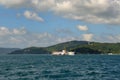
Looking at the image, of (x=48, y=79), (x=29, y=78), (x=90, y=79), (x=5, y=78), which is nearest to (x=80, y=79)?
(x=90, y=79)

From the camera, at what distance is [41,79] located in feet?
251

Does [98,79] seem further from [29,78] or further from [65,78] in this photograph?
[29,78]

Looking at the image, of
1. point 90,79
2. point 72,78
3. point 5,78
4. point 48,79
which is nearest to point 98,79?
point 90,79

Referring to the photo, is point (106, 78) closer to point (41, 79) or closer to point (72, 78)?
point (72, 78)

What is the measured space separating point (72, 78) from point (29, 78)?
10674 millimetres

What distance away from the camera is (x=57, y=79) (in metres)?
77.1

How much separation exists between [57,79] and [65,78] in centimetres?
294

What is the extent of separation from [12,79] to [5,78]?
275 centimetres

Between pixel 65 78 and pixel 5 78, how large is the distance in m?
14.9

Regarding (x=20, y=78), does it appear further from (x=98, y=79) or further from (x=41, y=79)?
(x=98, y=79)

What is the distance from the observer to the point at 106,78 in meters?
78.7

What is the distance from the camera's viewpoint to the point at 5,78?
7925cm

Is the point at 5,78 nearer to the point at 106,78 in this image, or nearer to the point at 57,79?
the point at 57,79

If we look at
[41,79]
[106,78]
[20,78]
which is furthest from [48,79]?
[106,78]
